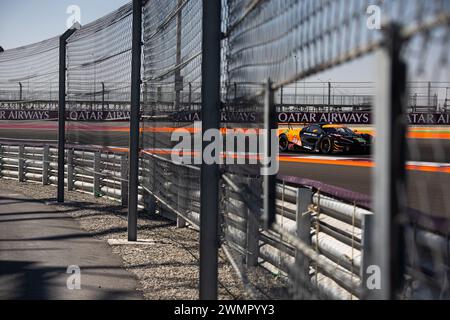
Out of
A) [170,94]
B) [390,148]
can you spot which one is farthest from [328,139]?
[390,148]

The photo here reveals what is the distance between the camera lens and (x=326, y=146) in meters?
20.9

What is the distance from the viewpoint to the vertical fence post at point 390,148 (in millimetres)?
1369

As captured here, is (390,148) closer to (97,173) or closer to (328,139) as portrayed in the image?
(97,173)

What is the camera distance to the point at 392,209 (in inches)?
54.7

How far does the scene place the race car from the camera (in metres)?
20.3

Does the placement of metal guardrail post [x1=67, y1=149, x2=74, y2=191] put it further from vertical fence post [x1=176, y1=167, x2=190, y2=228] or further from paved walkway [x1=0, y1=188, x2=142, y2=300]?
vertical fence post [x1=176, y1=167, x2=190, y2=228]

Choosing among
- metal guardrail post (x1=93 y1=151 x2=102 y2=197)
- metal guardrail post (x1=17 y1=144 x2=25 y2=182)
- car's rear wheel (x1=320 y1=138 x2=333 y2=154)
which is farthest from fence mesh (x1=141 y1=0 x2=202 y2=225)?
car's rear wheel (x1=320 y1=138 x2=333 y2=154)

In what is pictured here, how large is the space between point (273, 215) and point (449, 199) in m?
6.83

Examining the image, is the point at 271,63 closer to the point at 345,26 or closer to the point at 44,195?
the point at 345,26

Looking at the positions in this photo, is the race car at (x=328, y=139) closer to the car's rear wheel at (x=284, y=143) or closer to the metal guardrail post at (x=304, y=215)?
the car's rear wheel at (x=284, y=143)

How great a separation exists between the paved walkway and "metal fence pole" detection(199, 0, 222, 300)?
153 cm

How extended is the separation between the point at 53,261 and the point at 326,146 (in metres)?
14.8

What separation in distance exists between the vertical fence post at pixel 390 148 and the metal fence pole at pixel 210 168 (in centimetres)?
273
